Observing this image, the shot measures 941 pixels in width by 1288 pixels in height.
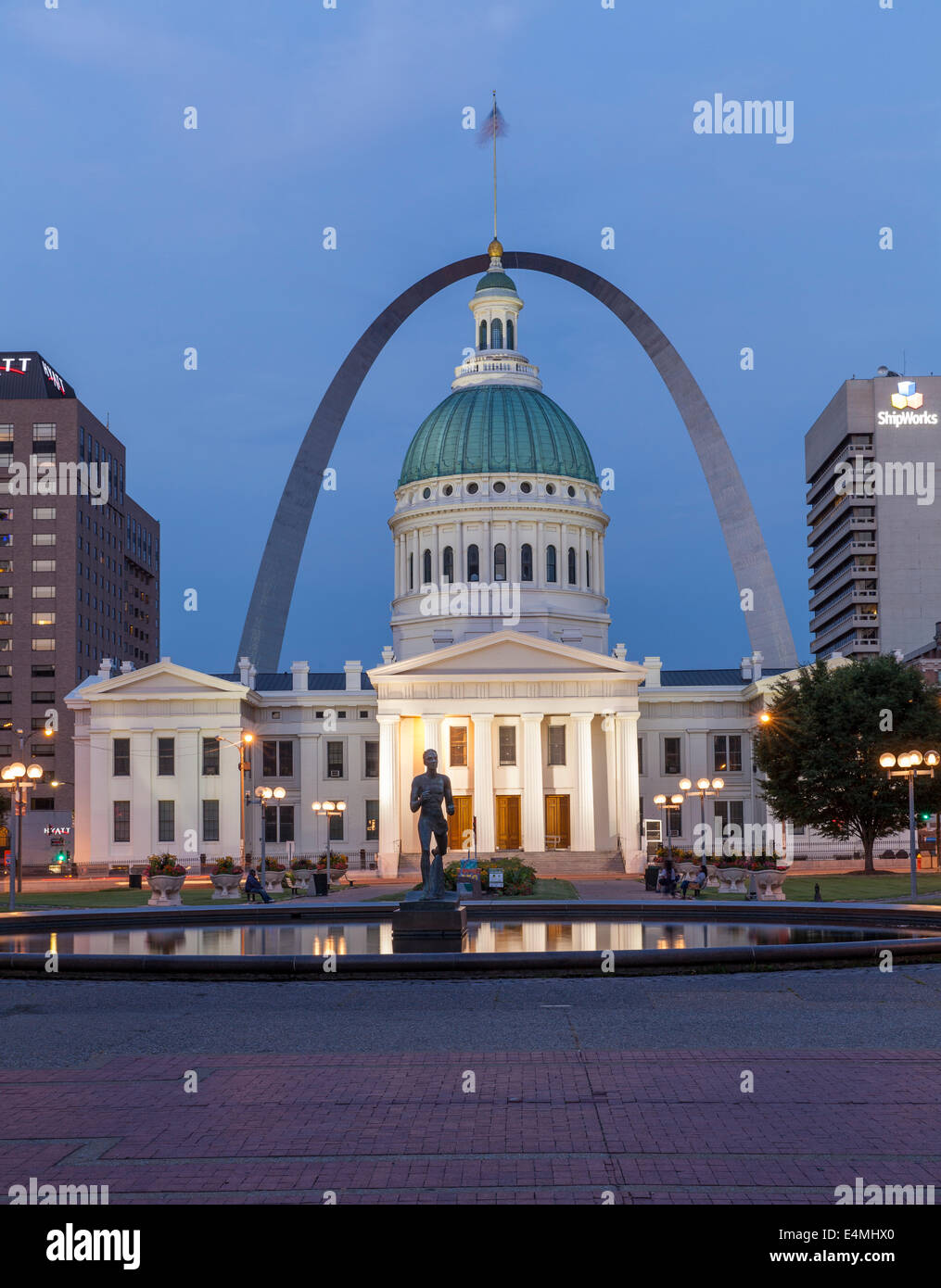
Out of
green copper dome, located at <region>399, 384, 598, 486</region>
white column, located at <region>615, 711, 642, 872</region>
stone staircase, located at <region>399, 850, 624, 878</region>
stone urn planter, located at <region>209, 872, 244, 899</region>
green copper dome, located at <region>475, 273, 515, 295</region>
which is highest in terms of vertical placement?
green copper dome, located at <region>475, 273, 515, 295</region>

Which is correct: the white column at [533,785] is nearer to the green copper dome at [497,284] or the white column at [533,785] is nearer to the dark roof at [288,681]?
the dark roof at [288,681]

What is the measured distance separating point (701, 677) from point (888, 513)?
154 ft

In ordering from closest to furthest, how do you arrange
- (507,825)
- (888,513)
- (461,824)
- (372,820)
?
(461,824) → (507,825) → (372,820) → (888,513)

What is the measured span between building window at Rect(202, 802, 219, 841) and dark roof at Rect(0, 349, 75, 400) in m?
72.3

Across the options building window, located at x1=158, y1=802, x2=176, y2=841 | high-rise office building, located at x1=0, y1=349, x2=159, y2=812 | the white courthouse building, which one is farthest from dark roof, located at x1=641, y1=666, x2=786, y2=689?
high-rise office building, located at x1=0, y1=349, x2=159, y2=812

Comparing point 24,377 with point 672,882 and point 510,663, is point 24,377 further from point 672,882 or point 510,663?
point 672,882

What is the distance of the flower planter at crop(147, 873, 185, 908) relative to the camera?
1962 inches

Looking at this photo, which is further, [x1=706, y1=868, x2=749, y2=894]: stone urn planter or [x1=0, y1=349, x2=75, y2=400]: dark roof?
[x1=0, y1=349, x2=75, y2=400]: dark roof

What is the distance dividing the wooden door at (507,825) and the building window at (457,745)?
3.53 m

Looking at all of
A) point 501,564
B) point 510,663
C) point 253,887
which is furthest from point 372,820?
point 253,887

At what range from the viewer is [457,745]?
88438 millimetres

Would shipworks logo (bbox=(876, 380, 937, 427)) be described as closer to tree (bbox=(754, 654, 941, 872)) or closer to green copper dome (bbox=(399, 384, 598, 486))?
green copper dome (bbox=(399, 384, 598, 486))
